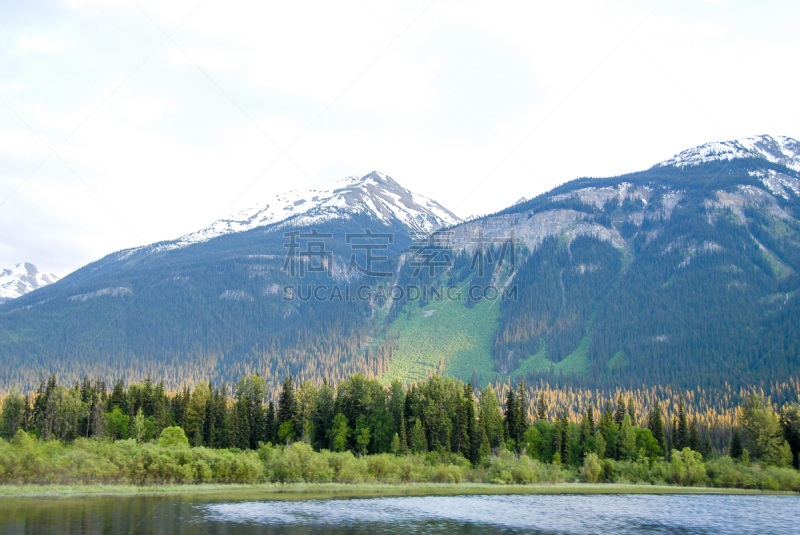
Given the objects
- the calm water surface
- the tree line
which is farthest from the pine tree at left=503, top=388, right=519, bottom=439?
the calm water surface

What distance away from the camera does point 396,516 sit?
67.7m

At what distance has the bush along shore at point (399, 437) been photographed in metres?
99.2

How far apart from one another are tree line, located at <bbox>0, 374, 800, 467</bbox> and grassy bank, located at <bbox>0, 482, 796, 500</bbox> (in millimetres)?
9816

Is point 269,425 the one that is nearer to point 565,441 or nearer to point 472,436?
point 472,436

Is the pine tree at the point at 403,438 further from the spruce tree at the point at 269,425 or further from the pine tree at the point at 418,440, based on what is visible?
the spruce tree at the point at 269,425

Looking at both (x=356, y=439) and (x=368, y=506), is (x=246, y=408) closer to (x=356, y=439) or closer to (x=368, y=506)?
(x=356, y=439)

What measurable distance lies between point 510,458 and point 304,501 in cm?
4151

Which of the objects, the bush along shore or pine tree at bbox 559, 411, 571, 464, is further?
pine tree at bbox 559, 411, 571, 464

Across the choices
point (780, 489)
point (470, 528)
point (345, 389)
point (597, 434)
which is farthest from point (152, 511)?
point (780, 489)

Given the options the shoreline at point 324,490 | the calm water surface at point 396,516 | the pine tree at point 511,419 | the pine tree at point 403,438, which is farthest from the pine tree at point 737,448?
the pine tree at point 403,438

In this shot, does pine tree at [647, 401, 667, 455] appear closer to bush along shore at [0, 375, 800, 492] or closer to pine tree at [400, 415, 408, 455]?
bush along shore at [0, 375, 800, 492]

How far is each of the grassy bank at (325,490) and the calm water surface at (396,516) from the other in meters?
4.28

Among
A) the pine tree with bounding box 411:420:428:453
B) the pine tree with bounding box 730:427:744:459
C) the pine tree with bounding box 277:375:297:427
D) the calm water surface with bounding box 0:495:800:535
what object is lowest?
the calm water surface with bounding box 0:495:800:535

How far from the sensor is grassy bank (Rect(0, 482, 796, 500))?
78.7m
